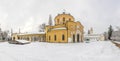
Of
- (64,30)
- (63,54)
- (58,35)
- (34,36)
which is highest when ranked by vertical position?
(64,30)

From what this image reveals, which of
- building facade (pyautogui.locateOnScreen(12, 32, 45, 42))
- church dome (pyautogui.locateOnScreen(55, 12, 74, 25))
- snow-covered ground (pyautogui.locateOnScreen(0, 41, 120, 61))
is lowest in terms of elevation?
snow-covered ground (pyautogui.locateOnScreen(0, 41, 120, 61))

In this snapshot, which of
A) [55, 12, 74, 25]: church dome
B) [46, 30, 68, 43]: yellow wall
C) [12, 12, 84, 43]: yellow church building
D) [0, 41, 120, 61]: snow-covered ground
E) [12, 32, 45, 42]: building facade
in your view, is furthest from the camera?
[12, 32, 45, 42]: building facade

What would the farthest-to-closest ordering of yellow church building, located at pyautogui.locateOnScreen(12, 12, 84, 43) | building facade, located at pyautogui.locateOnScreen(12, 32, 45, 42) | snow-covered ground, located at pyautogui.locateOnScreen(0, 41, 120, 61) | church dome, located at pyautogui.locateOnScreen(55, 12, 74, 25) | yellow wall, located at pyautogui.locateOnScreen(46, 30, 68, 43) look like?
building facade, located at pyautogui.locateOnScreen(12, 32, 45, 42) → church dome, located at pyautogui.locateOnScreen(55, 12, 74, 25) → yellow wall, located at pyautogui.locateOnScreen(46, 30, 68, 43) → yellow church building, located at pyautogui.locateOnScreen(12, 12, 84, 43) → snow-covered ground, located at pyautogui.locateOnScreen(0, 41, 120, 61)

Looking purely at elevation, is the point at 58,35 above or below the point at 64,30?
below

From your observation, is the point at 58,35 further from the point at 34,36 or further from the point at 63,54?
the point at 63,54

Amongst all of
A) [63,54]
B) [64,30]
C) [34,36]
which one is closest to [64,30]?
[64,30]

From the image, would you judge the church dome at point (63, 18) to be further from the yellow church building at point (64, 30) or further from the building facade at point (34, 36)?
the building facade at point (34, 36)

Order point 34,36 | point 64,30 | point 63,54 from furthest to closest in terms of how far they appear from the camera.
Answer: point 34,36
point 64,30
point 63,54

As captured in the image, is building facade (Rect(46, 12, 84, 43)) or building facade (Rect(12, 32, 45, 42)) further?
building facade (Rect(12, 32, 45, 42))

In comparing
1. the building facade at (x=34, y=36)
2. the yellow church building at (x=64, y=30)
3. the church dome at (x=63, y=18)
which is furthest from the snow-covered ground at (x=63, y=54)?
the building facade at (x=34, y=36)

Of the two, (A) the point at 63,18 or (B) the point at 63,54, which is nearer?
(B) the point at 63,54

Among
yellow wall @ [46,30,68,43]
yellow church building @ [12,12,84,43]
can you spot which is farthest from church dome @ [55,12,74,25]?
yellow wall @ [46,30,68,43]

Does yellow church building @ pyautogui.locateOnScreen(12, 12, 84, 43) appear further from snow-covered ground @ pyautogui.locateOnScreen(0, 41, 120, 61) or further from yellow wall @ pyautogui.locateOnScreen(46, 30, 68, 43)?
snow-covered ground @ pyautogui.locateOnScreen(0, 41, 120, 61)

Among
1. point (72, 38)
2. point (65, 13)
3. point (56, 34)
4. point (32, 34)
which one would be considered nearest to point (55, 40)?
point (56, 34)
